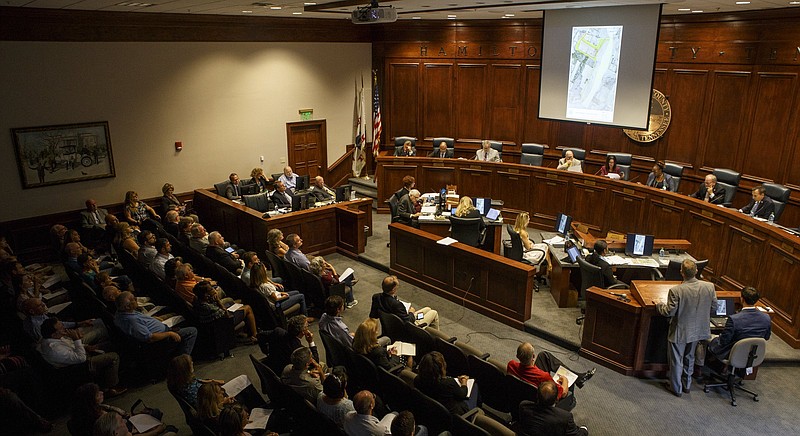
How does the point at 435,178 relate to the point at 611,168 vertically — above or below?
below

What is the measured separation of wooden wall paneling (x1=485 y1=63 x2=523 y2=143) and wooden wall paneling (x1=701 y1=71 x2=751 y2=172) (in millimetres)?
3843

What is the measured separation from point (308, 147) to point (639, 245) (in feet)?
25.8

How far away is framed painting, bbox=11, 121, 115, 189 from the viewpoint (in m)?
8.92

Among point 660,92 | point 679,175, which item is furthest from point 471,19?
point 679,175

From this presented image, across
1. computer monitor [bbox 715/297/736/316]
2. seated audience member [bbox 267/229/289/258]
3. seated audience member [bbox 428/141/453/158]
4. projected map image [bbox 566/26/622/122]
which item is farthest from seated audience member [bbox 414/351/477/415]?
seated audience member [bbox 428/141/453/158]

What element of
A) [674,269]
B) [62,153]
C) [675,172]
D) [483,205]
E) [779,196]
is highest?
[62,153]

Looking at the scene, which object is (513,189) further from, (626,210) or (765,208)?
(765,208)

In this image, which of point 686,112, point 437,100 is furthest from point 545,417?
point 437,100

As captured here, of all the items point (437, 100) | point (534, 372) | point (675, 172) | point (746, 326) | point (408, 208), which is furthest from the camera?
point (437, 100)

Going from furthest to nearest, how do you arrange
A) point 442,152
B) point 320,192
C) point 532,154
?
point 442,152
point 532,154
point 320,192

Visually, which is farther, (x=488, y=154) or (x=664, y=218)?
(x=488, y=154)

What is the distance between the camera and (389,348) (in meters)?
5.44

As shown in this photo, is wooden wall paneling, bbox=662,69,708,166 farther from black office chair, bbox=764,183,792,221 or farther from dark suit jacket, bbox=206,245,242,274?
dark suit jacket, bbox=206,245,242,274

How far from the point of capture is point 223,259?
7.27 m
